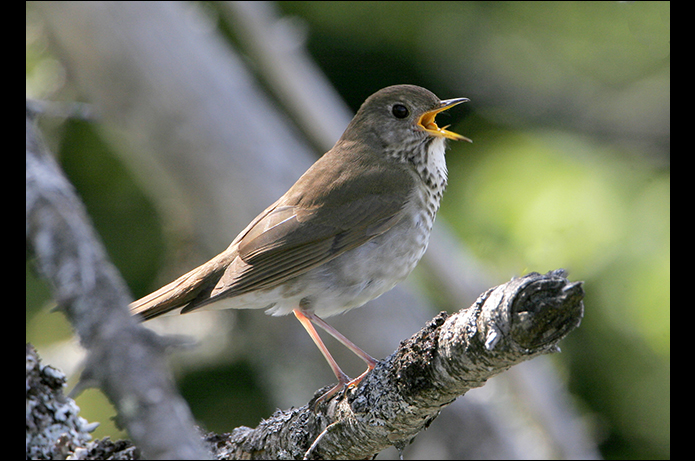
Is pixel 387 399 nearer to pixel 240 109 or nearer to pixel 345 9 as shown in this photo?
pixel 240 109

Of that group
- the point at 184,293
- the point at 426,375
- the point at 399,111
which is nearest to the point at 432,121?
the point at 399,111

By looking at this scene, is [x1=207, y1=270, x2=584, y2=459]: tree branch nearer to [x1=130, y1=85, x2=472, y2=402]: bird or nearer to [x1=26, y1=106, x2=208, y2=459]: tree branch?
[x1=130, y1=85, x2=472, y2=402]: bird

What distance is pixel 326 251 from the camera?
9.99 ft

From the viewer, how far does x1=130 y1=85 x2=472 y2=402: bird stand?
9.69 ft

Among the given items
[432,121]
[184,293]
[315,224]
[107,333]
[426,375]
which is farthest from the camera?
[432,121]

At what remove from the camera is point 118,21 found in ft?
18.3

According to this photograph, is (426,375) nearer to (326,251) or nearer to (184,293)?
(326,251)

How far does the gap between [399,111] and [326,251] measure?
0.96 m

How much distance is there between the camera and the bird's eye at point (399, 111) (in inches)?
139

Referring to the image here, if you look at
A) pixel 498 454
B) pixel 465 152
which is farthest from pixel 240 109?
pixel 498 454

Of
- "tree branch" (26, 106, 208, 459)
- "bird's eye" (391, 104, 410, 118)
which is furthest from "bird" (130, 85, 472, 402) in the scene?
"tree branch" (26, 106, 208, 459)

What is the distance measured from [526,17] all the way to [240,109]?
264cm

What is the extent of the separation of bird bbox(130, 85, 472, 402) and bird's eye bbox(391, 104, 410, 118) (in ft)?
0.66

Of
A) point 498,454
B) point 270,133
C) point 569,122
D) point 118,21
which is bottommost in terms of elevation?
point 498,454
